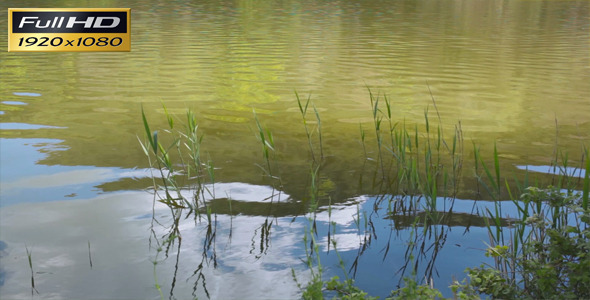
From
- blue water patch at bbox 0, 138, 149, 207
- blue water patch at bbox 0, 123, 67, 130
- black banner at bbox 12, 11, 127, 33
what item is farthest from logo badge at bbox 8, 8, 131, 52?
blue water patch at bbox 0, 138, 149, 207

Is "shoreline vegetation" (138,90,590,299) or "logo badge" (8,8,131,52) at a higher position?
"shoreline vegetation" (138,90,590,299)

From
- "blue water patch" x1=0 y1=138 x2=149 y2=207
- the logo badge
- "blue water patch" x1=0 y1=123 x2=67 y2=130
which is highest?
"blue water patch" x1=0 y1=138 x2=149 y2=207

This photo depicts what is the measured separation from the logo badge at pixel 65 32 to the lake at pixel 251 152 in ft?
2.63

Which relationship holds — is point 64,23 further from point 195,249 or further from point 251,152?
point 195,249

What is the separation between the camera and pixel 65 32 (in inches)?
613

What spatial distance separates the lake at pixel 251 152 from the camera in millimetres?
3775

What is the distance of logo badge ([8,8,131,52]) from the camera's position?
13.9 meters

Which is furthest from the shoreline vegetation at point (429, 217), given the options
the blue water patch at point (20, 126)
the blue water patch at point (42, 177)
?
the blue water patch at point (20, 126)

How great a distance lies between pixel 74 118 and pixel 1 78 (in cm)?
337

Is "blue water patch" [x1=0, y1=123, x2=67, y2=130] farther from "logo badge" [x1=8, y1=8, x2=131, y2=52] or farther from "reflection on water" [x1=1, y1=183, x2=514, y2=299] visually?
"logo badge" [x1=8, y1=8, x2=131, y2=52]

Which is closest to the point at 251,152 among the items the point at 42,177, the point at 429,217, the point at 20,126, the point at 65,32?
the point at 42,177

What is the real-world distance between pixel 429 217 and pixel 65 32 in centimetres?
1316

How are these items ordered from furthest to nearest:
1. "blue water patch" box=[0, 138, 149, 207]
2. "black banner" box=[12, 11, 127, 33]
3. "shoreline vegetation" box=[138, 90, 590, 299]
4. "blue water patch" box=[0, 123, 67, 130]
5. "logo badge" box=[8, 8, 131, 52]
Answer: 1. "black banner" box=[12, 11, 127, 33]
2. "logo badge" box=[8, 8, 131, 52]
3. "blue water patch" box=[0, 123, 67, 130]
4. "blue water patch" box=[0, 138, 149, 207]
5. "shoreline vegetation" box=[138, 90, 590, 299]

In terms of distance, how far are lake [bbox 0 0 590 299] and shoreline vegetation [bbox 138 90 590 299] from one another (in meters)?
0.04
